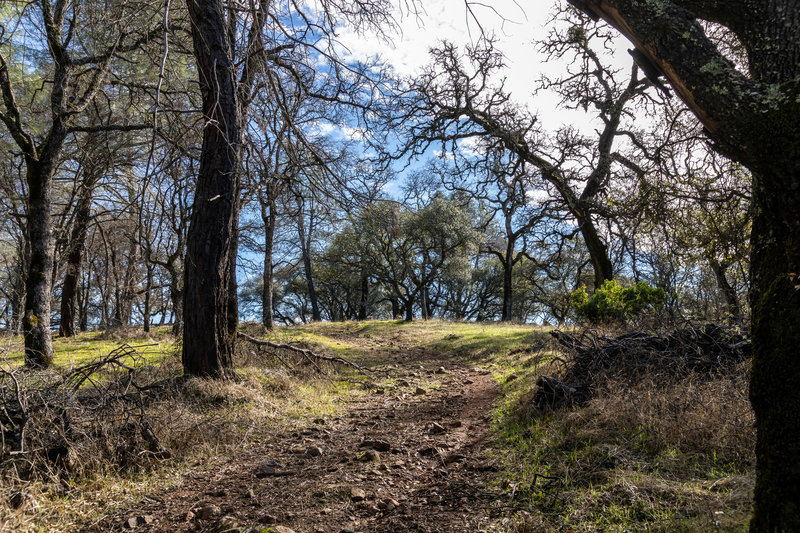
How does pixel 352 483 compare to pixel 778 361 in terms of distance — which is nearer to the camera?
pixel 778 361

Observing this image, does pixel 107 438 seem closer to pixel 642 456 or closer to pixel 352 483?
pixel 352 483

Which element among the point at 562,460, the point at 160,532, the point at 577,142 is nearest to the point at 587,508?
the point at 562,460

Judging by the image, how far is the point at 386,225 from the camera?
18.8 ft

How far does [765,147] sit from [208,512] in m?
3.74

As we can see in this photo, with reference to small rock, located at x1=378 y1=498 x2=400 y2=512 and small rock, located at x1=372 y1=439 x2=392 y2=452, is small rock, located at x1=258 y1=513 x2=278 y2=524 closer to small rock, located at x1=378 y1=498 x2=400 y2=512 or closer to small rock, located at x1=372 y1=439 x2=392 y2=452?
small rock, located at x1=378 y1=498 x2=400 y2=512

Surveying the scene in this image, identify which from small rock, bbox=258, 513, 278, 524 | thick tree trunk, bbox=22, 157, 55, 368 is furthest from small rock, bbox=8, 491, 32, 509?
thick tree trunk, bbox=22, 157, 55, 368

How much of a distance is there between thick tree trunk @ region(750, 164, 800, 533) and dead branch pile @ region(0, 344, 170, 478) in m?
4.07

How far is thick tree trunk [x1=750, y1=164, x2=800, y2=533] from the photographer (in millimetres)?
1660

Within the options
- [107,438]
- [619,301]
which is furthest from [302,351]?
[619,301]

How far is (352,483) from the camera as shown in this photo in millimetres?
3291

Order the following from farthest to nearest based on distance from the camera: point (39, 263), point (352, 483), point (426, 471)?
point (39, 263) → point (426, 471) → point (352, 483)

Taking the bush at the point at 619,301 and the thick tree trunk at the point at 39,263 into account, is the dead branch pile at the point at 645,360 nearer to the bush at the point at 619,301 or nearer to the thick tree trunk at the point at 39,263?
the bush at the point at 619,301

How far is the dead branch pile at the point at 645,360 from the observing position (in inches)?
172

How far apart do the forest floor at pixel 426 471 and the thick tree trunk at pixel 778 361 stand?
0.56 m
